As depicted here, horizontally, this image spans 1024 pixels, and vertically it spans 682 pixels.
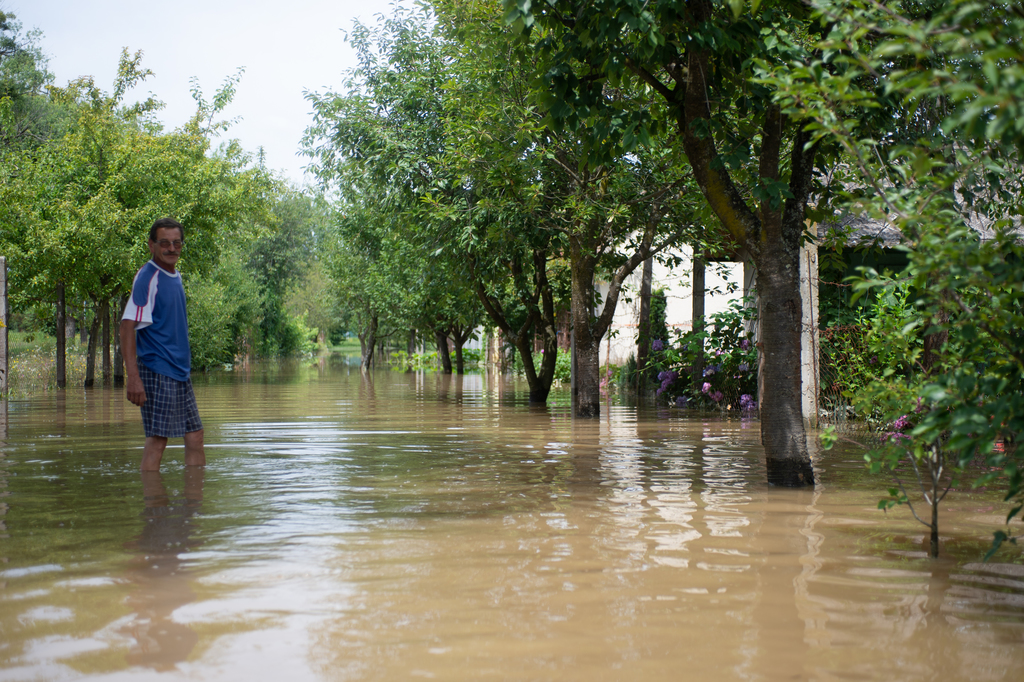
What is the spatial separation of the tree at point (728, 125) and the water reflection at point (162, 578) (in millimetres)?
3557

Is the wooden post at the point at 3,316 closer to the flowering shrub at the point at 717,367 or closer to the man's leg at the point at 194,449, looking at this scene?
the man's leg at the point at 194,449

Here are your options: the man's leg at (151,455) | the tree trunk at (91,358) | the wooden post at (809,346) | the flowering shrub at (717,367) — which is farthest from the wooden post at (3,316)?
the wooden post at (809,346)

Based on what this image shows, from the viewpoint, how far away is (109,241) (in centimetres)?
2083

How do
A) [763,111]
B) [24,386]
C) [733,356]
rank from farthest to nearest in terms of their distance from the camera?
1. [24,386]
2. [733,356]
3. [763,111]

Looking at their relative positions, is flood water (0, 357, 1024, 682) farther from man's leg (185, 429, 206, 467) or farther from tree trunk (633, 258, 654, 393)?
tree trunk (633, 258, 654, 393)

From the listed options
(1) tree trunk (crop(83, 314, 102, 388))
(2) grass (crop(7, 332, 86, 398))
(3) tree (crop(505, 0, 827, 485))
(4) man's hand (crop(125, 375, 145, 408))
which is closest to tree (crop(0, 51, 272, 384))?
(1) tree trunk (crop(83, 314, 102, 388))

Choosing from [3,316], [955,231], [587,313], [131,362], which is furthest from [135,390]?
[3,316]

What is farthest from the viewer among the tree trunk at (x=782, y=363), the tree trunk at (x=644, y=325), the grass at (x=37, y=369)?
the grass at (x=37, y=369)

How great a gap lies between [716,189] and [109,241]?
59.3 ft

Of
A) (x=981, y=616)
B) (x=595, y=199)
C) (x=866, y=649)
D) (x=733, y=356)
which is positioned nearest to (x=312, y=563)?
(x=866, y=649)

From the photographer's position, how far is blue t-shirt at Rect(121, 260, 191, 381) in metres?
6.27

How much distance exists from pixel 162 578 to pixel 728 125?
195 inches

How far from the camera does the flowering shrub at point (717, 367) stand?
1477 cm

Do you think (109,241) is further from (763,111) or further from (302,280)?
(302,280)
